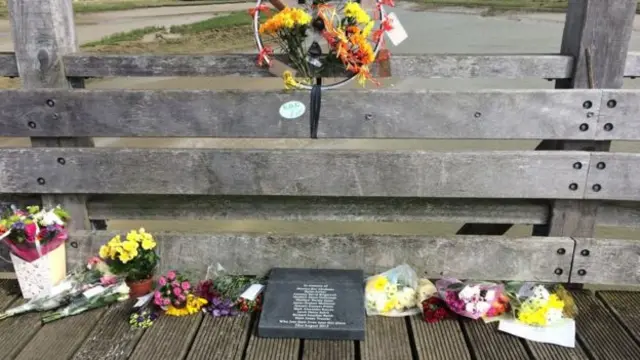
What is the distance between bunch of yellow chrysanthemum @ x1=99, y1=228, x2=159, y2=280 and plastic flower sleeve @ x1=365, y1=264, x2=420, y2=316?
140 centimetres

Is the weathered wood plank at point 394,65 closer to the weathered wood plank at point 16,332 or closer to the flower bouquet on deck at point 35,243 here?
the flower bouquet on deck at point 35,243

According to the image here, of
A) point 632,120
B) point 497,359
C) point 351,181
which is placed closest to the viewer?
point 497,359

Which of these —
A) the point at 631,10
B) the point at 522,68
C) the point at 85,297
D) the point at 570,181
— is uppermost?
the point at 631,10

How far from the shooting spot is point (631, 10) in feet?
10.6

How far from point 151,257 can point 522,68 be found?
260 cm

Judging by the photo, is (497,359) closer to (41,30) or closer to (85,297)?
(85,297)

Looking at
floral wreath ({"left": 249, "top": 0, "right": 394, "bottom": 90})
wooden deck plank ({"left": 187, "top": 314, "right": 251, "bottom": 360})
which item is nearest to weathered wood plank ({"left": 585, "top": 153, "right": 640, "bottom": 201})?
floral wreath ({"left": 249, "top": 0, "right": 394, "bottom": 90})

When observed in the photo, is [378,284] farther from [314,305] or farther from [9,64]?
[9,64]

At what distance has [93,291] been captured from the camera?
3.56 meters

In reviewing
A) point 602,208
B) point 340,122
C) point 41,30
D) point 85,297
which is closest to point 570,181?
point 602,208

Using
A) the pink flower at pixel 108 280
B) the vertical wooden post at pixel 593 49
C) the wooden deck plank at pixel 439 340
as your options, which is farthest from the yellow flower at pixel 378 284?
the pink flower at pixel 108 280

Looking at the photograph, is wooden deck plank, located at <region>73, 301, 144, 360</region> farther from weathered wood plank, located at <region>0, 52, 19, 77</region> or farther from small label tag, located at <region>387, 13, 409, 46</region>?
small label tag, located at <region>387, 13, 409, 46</region>

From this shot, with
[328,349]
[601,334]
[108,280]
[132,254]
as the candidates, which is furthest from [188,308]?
[601,334]

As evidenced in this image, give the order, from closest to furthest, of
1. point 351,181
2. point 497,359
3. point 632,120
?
1. point 497,359
2. point 632,120
3. point 351,181
